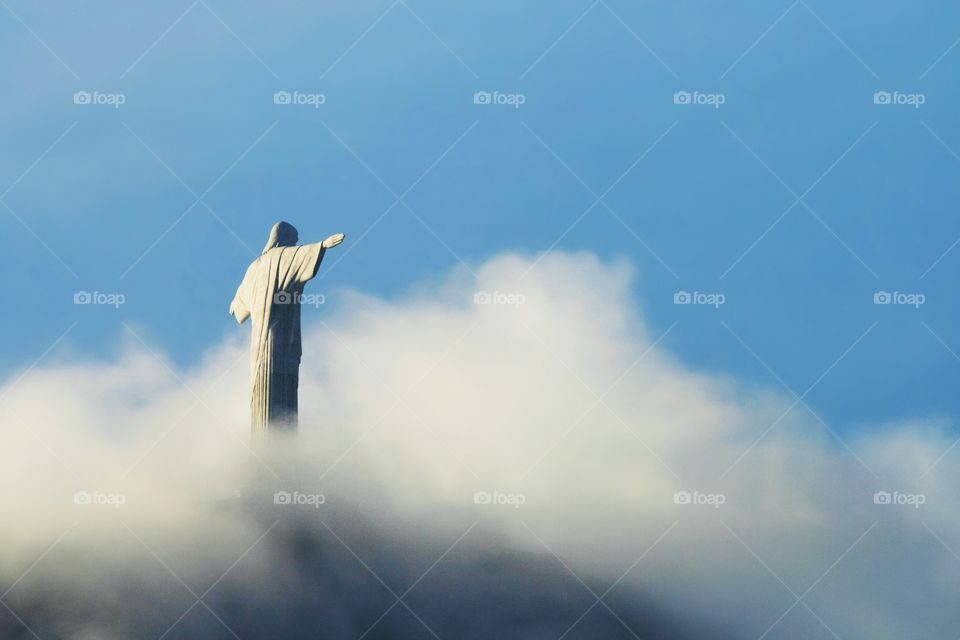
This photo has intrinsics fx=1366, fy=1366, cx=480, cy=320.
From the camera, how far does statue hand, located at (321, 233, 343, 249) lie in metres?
24.7

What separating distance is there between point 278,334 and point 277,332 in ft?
0.15

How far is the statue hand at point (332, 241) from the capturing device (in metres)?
24.7

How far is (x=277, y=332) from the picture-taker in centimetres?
2583

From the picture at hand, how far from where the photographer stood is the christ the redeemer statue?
2539cm

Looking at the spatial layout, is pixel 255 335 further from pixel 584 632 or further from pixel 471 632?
pixel 584 632

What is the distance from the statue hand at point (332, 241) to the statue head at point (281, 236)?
152 cm

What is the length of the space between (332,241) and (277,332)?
226 centimetres

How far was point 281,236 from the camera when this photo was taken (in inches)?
1037

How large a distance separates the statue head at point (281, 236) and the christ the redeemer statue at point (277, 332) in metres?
0.04

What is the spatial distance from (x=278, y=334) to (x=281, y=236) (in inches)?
76.9

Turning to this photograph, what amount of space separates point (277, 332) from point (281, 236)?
1912mm

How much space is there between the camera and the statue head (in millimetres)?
26281

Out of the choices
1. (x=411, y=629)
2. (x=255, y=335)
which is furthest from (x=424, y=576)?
(x=255, y=335)

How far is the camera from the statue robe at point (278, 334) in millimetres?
25406
